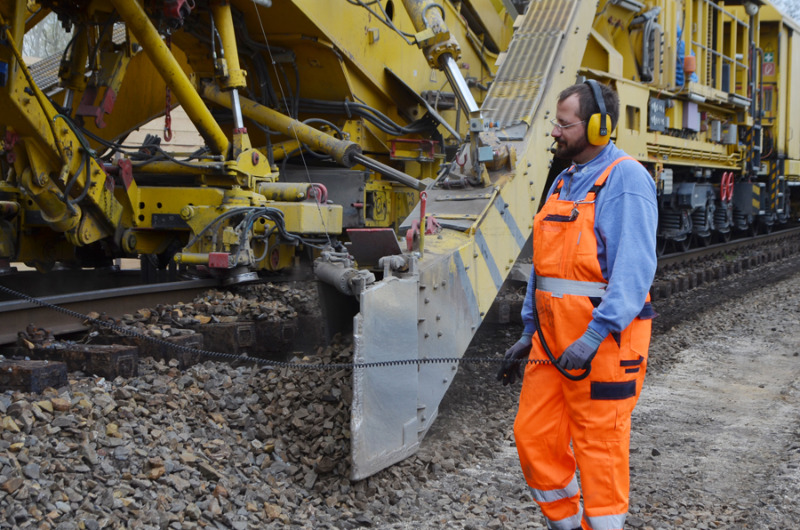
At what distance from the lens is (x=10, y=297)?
5742mm

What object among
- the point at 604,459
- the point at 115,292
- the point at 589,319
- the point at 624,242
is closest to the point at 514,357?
the point at 589,319

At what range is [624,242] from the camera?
2676 mm

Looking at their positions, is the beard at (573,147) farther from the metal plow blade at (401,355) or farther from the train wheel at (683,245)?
the train wheel at (683,245)

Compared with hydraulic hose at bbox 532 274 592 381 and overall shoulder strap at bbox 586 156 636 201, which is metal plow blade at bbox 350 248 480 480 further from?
overall shoulder strap at bbox 586 156 636 201

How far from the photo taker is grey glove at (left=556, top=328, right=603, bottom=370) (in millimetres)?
2613

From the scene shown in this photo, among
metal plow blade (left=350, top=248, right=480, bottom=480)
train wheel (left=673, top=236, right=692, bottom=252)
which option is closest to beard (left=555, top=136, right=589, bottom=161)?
metal plow blade (left=350, top=248, right=480, bottom=480)

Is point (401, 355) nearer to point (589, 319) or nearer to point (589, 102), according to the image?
point (589, 319)

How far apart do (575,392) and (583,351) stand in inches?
7.9

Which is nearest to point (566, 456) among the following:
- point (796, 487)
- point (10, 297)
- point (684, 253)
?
point (796, 487)

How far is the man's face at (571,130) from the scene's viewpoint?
2.92 metres

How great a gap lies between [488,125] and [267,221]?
173cm

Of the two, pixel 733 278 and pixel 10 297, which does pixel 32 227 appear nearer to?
pixel 10 297

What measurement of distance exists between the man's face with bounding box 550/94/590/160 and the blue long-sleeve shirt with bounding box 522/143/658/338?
0.14 m

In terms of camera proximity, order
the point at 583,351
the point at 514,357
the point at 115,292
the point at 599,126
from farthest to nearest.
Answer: the point at 115,292
the point at 514,357
the point at 599,126
the point at 583,351
